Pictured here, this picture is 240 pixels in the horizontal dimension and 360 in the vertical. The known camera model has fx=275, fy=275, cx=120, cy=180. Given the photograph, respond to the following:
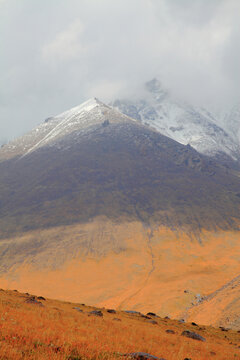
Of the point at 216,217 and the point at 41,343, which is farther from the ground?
the point at 216,217

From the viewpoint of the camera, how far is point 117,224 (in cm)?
10506

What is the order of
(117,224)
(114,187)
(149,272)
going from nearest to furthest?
1. (149,272)
2. (117,224)
3. (114,187)

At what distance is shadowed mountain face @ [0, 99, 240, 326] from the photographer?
6762 cm

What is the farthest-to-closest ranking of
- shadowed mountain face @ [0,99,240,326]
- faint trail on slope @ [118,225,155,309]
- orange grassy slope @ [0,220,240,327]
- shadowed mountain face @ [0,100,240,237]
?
1. shadowed mountain face @ [0,100,240,237]
2. shadowed mountain face @ [0,99,240,326]
3. orange grassy slope @ [0,220,240,327]
4. faint trail on slope @ [118,225,155,309]

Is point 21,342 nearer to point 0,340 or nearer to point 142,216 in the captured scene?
point 0,340

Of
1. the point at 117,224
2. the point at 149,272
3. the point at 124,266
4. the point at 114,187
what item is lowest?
the point at 149,272

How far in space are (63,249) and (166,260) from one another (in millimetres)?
32867

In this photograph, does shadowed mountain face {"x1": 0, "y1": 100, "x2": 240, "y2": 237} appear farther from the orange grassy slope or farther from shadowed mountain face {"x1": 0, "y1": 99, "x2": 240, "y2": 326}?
the orange grassy slope

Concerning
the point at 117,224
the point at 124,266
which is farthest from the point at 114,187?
the point at 124,266

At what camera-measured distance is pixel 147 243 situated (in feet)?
310

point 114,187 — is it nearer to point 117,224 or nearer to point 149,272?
point 117,224

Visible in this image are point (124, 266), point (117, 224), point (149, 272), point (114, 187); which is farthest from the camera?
point (114, 187)

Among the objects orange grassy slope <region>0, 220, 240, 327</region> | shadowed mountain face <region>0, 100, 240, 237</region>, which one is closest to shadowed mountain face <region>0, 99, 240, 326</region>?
orange grassy slope <region>0, 220, 240, 327</region>

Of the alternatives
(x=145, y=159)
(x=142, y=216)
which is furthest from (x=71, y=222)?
(x=145, y=159)
